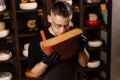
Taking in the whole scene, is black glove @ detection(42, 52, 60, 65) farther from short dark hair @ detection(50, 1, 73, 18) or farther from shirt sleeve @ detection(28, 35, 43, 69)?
short dark hair @ detection(50, 1, 73, 18)

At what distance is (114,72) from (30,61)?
1.64 m

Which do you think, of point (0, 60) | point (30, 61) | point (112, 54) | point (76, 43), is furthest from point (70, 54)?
point (112, 54)

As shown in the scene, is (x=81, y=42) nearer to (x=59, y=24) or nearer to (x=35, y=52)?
(x=59, y=24)

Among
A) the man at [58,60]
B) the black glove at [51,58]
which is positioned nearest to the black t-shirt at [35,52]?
the man at [58,60]

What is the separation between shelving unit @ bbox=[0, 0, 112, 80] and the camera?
2.52 meters

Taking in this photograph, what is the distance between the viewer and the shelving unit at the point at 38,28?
8.25ft

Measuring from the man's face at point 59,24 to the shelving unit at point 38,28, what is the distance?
3.68 feet

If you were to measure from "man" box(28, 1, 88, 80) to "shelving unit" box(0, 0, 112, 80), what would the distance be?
109 centimetres

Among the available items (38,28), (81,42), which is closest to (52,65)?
(81,42)

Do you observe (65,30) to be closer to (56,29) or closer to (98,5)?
(56,29)

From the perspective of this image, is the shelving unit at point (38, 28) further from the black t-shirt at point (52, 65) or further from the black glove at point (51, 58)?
the black glove at point (51, 58)

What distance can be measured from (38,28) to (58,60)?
4.20 feet

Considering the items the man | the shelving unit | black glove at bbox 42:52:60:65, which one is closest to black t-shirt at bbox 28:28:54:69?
the man

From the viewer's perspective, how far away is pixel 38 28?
2.60m
